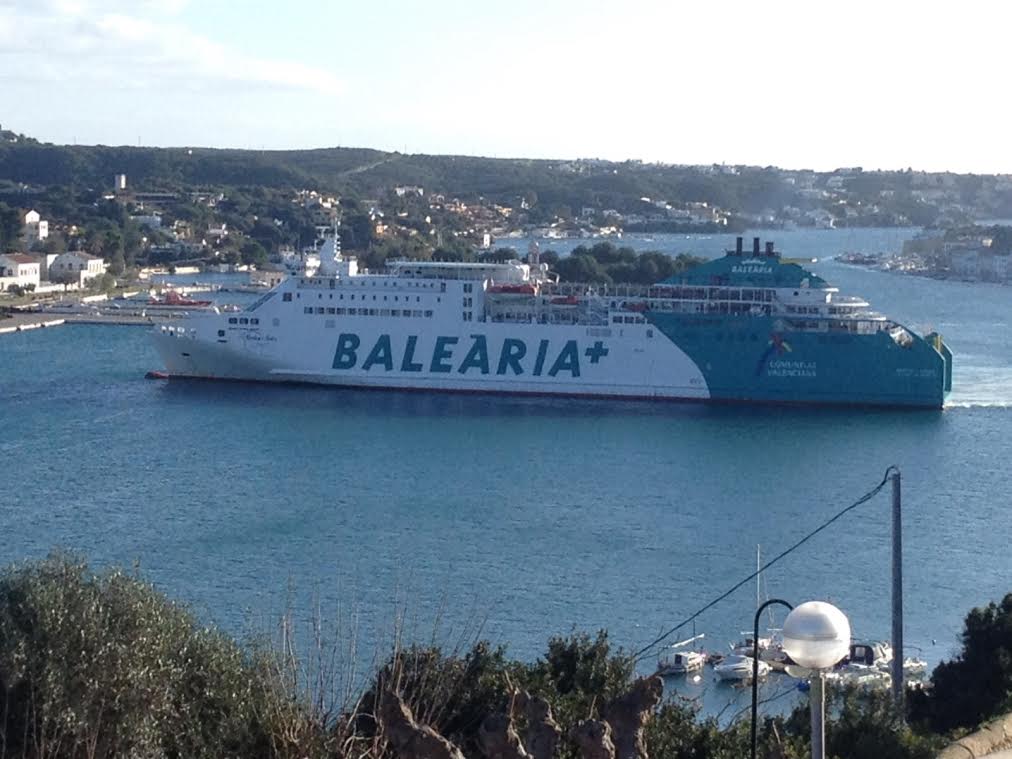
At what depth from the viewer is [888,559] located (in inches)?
401

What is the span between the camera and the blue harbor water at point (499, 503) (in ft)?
29.4

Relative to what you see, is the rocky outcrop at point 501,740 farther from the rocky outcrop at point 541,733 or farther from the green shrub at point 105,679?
the green shrub at point 105,679

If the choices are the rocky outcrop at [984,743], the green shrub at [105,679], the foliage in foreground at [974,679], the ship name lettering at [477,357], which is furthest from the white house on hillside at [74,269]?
the rocky outcrop at [984,743]

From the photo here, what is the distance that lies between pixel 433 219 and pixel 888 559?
4557cm

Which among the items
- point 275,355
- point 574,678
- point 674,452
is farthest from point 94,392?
point 574,678

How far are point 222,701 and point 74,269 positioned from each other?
30.2 metres

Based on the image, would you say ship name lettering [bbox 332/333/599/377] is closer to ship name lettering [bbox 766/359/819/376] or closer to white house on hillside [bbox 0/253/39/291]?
ship name lettering [bbox 766/359/819/376]

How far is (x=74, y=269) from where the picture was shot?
33469 mm

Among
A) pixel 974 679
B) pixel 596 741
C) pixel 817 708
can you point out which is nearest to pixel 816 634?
pixel 817 708

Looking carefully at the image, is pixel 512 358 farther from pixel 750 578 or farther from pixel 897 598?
pixel 897 598

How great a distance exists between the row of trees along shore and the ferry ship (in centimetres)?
1224

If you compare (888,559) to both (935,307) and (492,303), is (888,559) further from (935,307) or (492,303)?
(935,307)

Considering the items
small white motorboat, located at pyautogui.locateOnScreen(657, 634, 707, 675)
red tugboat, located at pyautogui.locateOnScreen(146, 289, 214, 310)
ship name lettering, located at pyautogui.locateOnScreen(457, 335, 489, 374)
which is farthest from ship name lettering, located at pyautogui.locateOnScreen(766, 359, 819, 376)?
red tugboat, located at pyautogui.locateOnScreen(146, 289, 214, 310)

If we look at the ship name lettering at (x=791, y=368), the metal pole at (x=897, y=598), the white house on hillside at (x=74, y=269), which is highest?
the metal pole at (x=897, y=598)
